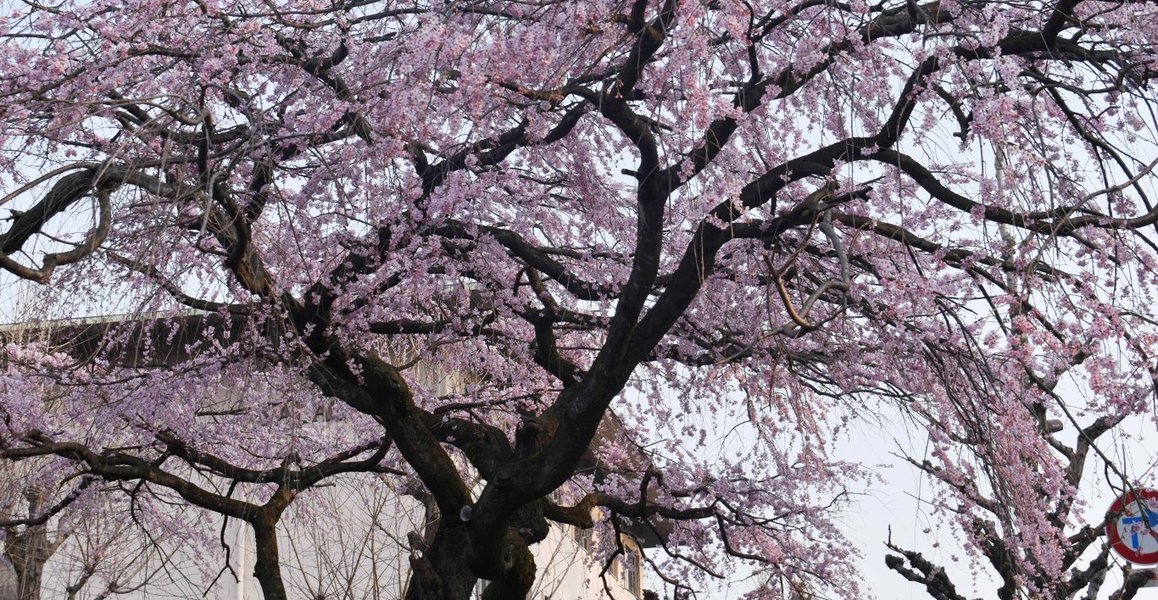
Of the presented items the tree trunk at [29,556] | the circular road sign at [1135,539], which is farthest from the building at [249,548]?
the circular road sign at [1135,539]

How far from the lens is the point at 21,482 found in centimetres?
1075

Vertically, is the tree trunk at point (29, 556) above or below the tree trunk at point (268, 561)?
above

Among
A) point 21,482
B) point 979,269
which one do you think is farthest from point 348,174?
point 21,482

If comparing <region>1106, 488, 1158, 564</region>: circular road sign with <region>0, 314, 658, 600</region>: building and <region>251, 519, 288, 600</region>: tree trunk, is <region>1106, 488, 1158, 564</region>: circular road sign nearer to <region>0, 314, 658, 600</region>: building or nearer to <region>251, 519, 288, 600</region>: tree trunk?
<region>0, 314, 658, 600</region>: building

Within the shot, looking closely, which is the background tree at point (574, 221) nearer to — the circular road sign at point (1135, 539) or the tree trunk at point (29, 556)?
the circular road sign at point (1135, 539)

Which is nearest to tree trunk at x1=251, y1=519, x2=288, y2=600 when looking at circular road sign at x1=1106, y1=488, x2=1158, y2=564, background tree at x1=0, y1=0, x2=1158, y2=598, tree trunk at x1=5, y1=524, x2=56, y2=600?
background tree at x1=0, y1=0, x2=1158, y2=598

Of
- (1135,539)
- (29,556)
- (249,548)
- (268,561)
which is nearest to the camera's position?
(1135,539)

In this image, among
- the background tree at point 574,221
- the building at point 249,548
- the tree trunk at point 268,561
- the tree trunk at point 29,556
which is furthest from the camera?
the tree trunk at point 29,556

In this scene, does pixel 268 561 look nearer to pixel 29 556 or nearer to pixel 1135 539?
pixel 29 556

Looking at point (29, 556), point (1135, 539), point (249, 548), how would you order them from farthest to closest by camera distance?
point (249, 548) → point (29, 556) → point (1135, 539)

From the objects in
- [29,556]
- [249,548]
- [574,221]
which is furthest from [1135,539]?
[249,548]

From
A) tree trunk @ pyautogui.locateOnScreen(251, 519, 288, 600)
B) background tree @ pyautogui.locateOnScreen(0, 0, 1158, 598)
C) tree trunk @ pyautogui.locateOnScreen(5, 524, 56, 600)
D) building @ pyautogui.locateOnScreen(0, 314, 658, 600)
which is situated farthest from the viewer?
tree trunk @ pyautogui.locateOnScreen(5, 524, 56, 600)

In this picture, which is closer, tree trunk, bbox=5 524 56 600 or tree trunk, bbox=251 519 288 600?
tree trunk, bbox=251 519 288 600

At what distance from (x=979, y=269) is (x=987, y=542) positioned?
370cm
